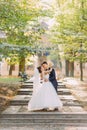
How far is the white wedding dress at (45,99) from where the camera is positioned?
14.6 metres

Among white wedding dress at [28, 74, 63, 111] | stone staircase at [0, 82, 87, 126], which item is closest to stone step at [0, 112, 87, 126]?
stone staircase at [0, 82, 87, 126]

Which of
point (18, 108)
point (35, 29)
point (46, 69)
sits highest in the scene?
point (35, 29)

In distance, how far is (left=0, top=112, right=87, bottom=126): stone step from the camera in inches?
Result: 512

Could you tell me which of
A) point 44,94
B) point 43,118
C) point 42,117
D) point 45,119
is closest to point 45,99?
point 44,94

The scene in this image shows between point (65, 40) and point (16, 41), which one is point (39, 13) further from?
point (65, 40)

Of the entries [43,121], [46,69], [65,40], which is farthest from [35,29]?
[65,40]

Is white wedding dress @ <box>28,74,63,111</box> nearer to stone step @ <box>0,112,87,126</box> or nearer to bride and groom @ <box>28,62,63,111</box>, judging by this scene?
bride and groom @ <box>28,62,63,111</box>

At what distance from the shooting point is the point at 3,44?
17.7 metres

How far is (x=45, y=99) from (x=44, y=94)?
0.60 feet

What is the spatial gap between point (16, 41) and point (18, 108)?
14.0 ft

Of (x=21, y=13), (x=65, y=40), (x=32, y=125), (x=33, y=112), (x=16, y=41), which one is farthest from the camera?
(x=65, y=40)

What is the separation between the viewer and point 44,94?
14711mm

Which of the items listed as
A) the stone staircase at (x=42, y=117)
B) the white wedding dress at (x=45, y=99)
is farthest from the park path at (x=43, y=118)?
the white wedding dress at (x=45, y=99)

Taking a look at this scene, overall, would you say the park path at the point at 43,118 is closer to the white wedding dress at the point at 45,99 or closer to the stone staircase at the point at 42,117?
the stone staircase at the point at 42,117
